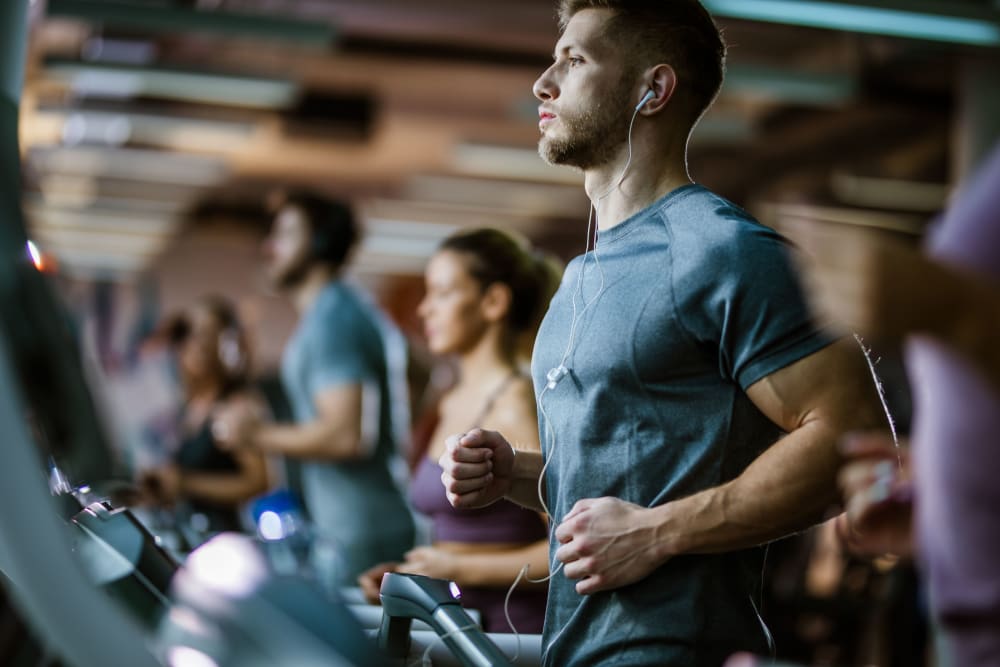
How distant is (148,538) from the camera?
4.64 feet

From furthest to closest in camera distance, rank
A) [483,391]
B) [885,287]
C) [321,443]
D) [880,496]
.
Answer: [321,443] → [483,391] → [880,496] → [885,287]

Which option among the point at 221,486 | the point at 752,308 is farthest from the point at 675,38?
the point at 221,486

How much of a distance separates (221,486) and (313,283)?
119 cm

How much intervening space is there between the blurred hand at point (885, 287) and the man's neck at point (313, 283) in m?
2.74

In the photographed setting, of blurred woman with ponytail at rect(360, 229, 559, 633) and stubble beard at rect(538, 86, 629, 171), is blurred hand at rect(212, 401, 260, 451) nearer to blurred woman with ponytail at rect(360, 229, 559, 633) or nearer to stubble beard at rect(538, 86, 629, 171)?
blurred woman with ponytail at rect(360, 229, 559, 633)

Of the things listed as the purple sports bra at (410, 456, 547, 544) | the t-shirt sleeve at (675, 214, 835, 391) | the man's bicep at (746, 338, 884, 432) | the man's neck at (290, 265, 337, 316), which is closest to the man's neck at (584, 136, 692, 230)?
the t-shirt sleeve at (675, 214, 835, 391)

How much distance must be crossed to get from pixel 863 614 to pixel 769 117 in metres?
3.91

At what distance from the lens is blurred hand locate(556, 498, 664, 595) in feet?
4.43

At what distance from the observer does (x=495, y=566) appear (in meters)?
2.11

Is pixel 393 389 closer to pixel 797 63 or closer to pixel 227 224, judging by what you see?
pixel 797 63

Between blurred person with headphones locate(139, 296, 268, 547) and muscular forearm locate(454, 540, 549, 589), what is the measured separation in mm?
2104

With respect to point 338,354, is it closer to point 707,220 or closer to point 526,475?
point 526,475

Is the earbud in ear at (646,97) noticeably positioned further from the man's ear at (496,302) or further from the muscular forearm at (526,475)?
the man's ear at (496,302)

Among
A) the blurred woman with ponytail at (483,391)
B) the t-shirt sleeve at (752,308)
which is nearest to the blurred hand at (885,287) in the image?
the t-shirt sleeve at (752,308)
